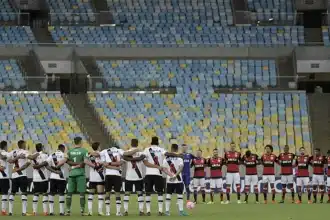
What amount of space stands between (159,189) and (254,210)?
4.25m

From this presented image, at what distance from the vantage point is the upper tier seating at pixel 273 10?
2261 inches

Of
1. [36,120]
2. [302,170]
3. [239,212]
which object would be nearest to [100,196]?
[239,212]

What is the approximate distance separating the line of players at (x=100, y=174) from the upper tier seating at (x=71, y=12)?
28.7m

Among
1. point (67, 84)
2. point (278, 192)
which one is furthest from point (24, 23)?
point (278, 192)

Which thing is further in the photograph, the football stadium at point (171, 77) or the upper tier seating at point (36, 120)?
the football stadium at point (171, 77)

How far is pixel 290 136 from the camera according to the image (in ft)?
157

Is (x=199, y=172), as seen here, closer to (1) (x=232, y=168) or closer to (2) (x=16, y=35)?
(1) (x=232, y=168)

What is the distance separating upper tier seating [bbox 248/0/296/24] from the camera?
188ft

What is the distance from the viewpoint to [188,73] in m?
53.5

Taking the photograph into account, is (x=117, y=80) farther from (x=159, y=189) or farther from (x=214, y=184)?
(x=159, y=189)

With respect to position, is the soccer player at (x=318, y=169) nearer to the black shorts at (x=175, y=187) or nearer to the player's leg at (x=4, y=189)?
the black shorts at (x=175, y=187)

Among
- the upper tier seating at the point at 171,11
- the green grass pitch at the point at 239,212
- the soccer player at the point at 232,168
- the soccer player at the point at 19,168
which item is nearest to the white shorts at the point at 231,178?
the soccer player at the point at 232,168

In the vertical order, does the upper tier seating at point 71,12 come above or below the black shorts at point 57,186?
above

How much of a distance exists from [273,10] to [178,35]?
5.94 m
